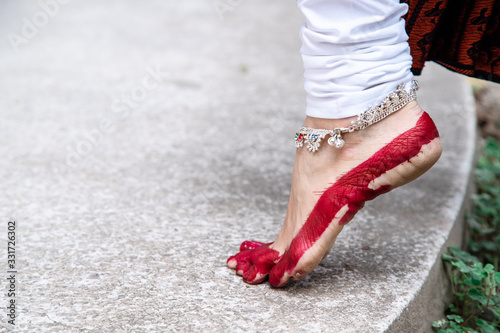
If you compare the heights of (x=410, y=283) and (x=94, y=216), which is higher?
(x=410, y=283)

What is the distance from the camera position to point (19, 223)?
1.41 meters

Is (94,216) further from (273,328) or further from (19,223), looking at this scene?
(273,328)

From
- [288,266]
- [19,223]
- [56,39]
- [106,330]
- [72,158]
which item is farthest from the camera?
[56,39]

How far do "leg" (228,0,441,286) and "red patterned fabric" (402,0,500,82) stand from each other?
0.57 feet

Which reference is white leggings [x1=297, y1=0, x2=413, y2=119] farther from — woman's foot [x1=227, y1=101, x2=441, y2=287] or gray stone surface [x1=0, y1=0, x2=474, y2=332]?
gray stone surface [x1=0, y1=0, x2=474, y2=332]

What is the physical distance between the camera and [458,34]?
128 centimetres

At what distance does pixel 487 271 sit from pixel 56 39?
2.67m

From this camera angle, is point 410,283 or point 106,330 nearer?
point 106,330

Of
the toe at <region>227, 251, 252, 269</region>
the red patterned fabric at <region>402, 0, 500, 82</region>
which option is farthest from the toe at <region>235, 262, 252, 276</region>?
the red patterned fabric at <region>402, 0, 500, 82</region>

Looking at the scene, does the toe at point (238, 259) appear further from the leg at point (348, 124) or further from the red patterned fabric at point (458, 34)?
the red patterned fabric at point (458, 34)

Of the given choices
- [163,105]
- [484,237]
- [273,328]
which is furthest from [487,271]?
[163,105]

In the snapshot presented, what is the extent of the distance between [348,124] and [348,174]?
10 cm

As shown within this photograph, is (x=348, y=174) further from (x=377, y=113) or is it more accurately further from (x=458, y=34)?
(x=458, y=34)

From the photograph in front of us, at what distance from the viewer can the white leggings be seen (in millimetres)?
995
